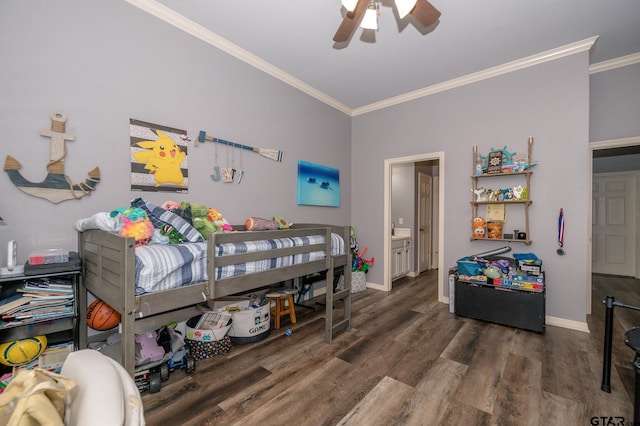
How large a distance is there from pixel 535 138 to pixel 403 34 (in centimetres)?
179

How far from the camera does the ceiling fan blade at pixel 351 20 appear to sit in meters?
1.76

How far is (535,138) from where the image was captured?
9.62 ft

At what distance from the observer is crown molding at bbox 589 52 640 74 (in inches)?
111

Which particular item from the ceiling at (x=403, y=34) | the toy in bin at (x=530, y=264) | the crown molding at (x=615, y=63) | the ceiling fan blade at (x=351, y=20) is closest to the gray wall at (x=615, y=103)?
the crown molding at (x=615, y=63)

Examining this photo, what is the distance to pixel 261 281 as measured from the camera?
1961mm

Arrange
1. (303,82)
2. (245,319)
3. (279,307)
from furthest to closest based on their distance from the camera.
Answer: (303,82) → (279,307) → (245,319)

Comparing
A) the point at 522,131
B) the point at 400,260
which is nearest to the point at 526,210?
the point at 522,131

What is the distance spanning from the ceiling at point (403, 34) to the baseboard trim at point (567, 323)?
107 inches

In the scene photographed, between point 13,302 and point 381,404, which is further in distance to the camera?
point 381,404

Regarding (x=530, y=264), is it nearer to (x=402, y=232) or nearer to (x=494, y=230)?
(x=494, y=230)

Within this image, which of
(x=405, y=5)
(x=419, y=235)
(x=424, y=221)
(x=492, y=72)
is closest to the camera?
(x=405, y=5)

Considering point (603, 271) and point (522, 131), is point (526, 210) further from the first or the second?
point (603, 271)

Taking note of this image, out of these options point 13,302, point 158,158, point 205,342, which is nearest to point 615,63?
point 158,158

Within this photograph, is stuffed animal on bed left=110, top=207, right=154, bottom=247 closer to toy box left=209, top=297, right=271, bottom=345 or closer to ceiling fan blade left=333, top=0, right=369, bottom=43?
toy box left=209, top=297, right=271, bottom=345
